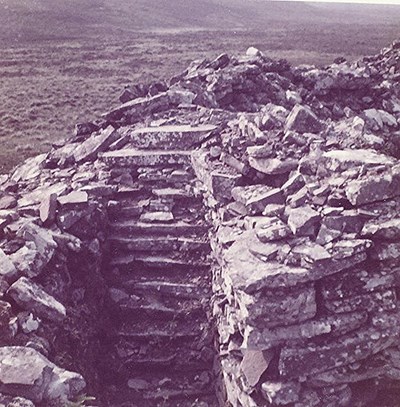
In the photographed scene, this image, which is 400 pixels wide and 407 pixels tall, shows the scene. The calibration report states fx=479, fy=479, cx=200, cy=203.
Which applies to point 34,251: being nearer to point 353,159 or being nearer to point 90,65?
point 353,159

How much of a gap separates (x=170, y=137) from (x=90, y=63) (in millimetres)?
31326

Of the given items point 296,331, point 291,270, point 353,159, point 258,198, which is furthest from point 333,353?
point 353,159

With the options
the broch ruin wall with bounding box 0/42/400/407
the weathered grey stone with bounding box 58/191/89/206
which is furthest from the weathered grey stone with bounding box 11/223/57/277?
the weathered grey stone with bounding box 58/191/89/206

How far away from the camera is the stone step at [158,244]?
7.03 meters

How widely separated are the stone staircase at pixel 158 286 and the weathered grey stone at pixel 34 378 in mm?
2025

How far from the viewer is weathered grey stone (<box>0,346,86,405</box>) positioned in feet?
13.1

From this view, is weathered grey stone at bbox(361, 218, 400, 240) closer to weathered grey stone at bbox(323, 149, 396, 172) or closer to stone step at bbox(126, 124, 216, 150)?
weathered grey stone at bbox(323, 149, 396, 172)

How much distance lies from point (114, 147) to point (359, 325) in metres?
5.52

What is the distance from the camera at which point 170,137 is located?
8523 millimetres

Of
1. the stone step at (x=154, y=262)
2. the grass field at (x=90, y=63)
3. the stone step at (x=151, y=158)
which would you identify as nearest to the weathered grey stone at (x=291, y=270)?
the stone step at (x=154, y=262)

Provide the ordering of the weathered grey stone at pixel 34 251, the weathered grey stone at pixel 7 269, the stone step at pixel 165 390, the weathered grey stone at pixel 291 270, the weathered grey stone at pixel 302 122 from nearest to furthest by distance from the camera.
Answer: the weathered grey stone at pixel 291 270 → the weathered grey stone at pixel 7 269 → the weathered grey stone at pixel 34 251 → the stone step at pixel 165 390 → the weathered grey stone at pixel 302 122

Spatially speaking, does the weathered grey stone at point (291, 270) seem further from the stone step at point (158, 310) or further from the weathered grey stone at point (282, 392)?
the stone step at point (158, 310)

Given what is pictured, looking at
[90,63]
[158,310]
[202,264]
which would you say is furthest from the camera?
[90,63]

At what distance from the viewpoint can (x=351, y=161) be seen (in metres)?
5.53
